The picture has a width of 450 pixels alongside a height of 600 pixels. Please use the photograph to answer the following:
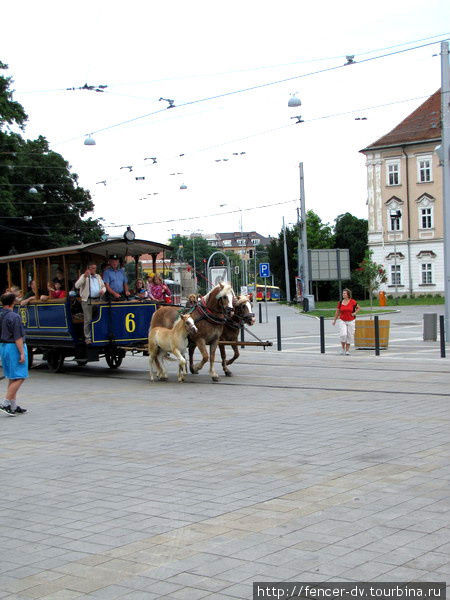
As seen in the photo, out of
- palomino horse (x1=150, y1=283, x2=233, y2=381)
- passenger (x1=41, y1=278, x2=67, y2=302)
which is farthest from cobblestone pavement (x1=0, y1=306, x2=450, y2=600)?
A: passenger (x1=41, y1=278, x2=67, y2=302)

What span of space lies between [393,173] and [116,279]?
6620 centimetres

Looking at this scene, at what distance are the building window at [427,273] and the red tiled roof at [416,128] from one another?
38.8 feet

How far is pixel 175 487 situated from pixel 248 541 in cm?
179

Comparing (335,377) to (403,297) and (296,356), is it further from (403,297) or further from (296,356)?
(403,297)

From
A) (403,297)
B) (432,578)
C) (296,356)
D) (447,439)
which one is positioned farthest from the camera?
(403,297)

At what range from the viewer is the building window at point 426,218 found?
79.7 meters

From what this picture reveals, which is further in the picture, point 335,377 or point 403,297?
point 403,297

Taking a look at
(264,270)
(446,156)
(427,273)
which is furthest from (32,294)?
(427,273)

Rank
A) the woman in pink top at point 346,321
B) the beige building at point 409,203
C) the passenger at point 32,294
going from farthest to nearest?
the beige building at point 409,203, the woman in pink top at point 346,321, the passenger at point 32,294

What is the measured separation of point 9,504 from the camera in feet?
22.6

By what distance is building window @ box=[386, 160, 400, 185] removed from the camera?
80925mm

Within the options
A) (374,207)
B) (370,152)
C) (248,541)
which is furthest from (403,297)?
(248,541)

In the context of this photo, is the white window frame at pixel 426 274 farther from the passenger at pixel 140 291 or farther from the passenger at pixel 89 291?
the passenger at pixel 89 291

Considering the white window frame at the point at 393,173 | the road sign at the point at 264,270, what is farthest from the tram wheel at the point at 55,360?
the white window frame at the point at 393,173
